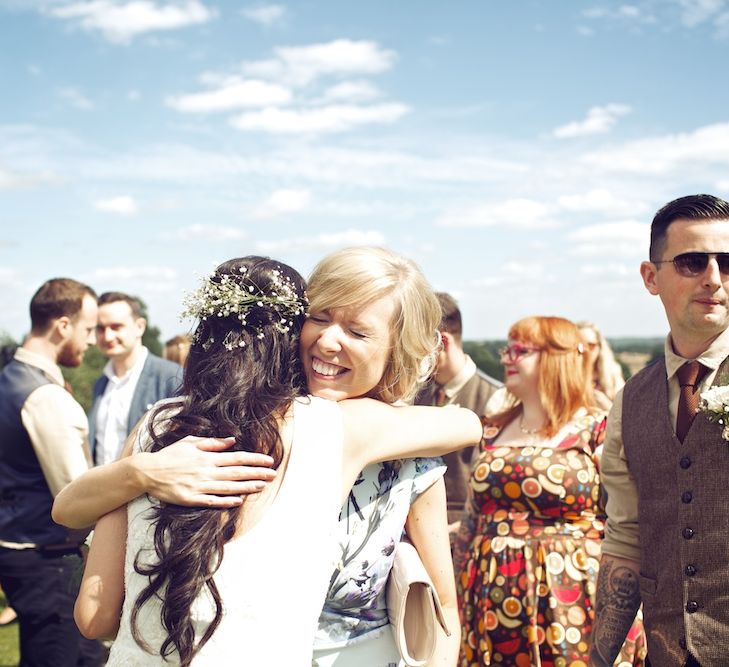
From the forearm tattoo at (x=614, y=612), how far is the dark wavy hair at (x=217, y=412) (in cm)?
139

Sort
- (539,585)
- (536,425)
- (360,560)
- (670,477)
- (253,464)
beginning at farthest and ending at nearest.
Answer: (536,425), (539,585), (670,477), (360,560), (253,464)

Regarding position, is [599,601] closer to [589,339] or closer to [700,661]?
[700,661]

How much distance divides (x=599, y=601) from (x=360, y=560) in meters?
1.12

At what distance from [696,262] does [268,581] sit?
1.68 metres

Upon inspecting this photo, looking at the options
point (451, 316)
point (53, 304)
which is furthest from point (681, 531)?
point (53, 304)

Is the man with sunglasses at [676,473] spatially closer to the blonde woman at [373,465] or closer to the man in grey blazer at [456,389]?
the blonde woman at [373,465]

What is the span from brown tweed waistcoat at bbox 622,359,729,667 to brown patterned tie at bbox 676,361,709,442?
0.03 metres

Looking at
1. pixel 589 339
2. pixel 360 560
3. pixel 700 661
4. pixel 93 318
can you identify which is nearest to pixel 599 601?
pixel 700 661

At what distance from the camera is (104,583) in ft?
6.09

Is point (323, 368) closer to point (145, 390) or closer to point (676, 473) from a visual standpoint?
point (676, 473)

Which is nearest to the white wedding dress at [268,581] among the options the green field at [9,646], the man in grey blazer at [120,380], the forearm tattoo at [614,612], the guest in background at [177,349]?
the forearm tattoo at [614,612]

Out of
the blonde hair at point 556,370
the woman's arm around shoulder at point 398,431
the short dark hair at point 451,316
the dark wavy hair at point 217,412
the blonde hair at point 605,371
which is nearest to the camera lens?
the dark wavy hair at point 217,412

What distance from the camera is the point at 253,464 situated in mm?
1880

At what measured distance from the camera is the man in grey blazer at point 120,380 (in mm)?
6523
